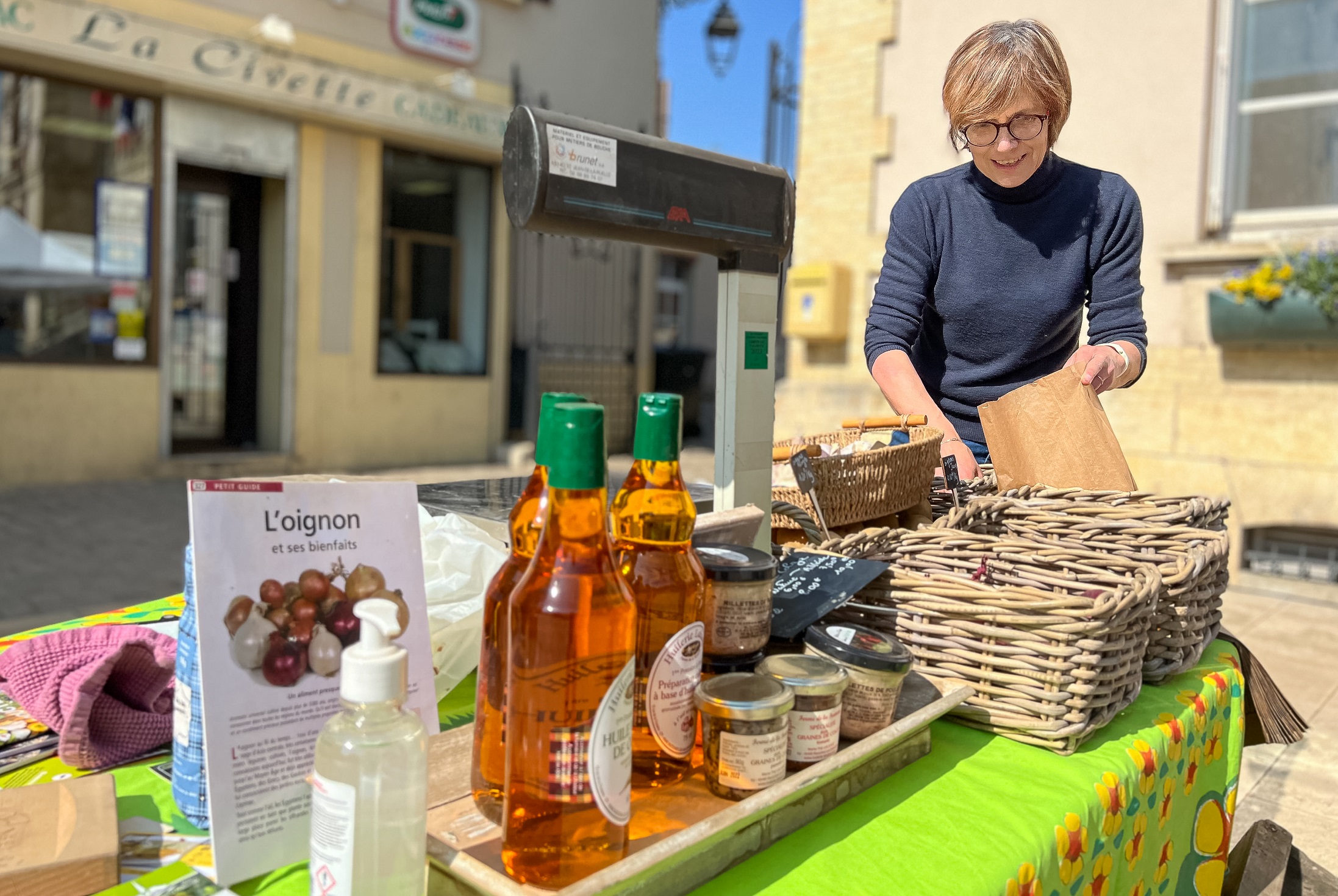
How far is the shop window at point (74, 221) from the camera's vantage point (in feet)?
23.4

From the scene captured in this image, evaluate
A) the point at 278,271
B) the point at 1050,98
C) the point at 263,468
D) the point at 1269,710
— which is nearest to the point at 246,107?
the point at 278,271

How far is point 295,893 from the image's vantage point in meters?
0.75

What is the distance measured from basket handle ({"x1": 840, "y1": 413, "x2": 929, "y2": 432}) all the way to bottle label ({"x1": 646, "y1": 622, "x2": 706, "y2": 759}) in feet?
3.44

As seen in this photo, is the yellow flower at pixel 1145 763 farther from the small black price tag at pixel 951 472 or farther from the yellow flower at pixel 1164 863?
the small black price tag at pixel 951 472

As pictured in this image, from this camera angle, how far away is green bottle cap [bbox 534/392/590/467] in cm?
72

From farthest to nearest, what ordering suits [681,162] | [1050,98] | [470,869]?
[1050,98] → [681,162] → [470,869]

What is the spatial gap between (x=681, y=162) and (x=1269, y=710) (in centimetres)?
135

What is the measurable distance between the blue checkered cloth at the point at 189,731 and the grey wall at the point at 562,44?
27.5 feet

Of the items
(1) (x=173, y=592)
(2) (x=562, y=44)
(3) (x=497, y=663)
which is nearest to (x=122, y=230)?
(1) (x=173, y=592)

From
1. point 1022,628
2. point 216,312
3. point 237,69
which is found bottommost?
point 1022,628

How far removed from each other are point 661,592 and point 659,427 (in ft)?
0.46

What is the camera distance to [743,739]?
0.80 metres

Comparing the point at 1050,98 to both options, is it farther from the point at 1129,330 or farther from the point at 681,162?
the point at 681,162

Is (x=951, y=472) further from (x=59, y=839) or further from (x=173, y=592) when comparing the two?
(x=173, y=592)
